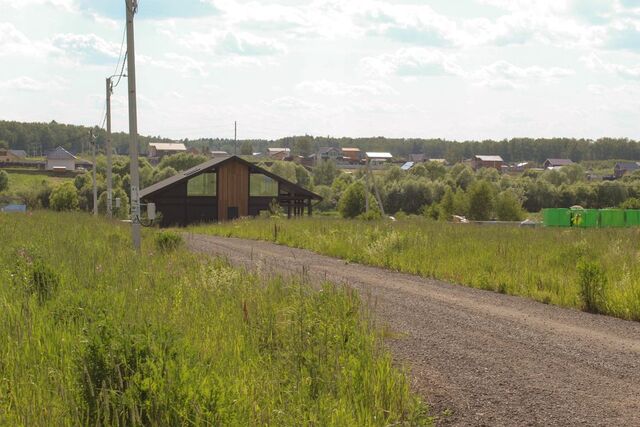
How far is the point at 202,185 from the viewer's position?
55.2 meters

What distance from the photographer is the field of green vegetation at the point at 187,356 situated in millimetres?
5027

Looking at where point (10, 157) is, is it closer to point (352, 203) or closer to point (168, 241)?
point (352, 203)

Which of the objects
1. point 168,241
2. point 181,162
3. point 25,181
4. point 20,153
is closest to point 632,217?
point 168,241

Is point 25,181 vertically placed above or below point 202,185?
below

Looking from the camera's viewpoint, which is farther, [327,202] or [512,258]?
[327,202]

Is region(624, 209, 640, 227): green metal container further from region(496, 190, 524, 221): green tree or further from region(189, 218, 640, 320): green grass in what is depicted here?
region(189, 218, 640, 320): green grass

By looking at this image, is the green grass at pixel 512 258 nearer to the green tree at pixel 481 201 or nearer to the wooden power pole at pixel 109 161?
the wooden power pole at pixel 109 161

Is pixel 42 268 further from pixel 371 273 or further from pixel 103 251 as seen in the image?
pixel 371 273

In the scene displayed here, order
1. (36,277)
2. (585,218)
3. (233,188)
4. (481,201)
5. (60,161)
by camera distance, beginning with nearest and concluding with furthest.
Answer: (36,277)
(585,218)
(233,188)
(481,201)
(60,161)

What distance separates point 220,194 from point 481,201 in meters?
40.1

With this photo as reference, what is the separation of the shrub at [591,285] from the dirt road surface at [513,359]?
50cm

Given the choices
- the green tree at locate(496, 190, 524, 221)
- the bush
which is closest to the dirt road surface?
the bush

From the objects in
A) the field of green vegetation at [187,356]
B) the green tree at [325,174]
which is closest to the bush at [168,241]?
the field of green vegetation at [187,356]

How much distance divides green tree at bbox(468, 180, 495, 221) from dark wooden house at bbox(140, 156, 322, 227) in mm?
32476
